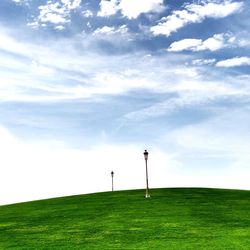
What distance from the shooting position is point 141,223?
2964 cm

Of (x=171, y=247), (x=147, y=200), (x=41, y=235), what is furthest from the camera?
(x=147, y=200)

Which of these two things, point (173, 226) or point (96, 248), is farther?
point (173, 226)

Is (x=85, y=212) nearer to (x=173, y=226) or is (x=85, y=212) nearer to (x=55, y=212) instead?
(x=55, y=212)

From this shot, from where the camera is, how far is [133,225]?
95.0ft

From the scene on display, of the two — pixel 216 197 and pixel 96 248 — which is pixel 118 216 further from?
pixel 216 197

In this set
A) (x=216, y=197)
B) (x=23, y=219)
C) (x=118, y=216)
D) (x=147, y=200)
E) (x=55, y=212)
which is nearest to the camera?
(x=118, y=216)

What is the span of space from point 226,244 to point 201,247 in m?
1.45

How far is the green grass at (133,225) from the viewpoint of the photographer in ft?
79.0

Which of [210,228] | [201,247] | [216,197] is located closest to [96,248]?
[201,247]

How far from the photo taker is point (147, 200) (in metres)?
43.1

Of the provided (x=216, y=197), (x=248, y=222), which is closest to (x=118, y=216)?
(x=248, y=222)

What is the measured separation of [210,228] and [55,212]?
1509 centimetres

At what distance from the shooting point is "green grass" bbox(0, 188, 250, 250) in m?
24.1

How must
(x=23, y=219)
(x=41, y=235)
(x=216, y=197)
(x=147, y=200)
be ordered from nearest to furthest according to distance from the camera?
(x=41, y=235), (x=23, y=219), (x=147, y=200), (x=216, y=197)
